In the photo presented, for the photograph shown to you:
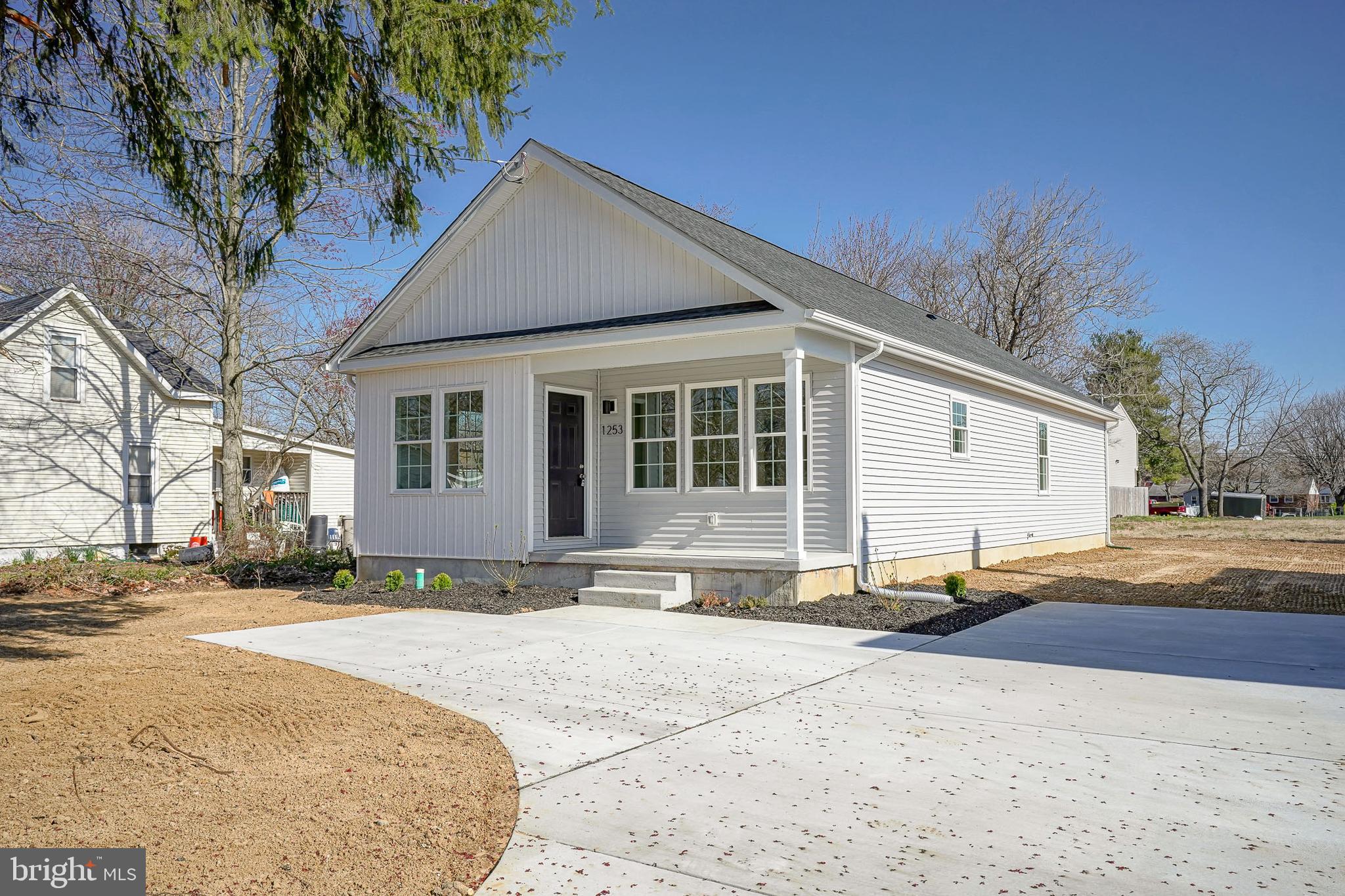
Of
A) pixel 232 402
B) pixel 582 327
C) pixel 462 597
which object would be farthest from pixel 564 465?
pixel 232 402

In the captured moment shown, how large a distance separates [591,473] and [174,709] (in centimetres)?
830

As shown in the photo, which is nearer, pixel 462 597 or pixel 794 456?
pixel 794 456

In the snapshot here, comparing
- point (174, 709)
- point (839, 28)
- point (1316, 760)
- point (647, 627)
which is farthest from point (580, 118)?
point (1316, 760)

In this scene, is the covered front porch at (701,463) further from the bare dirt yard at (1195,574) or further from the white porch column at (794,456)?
the bare dirt yard at (1195,574)

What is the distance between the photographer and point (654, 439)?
13.1m

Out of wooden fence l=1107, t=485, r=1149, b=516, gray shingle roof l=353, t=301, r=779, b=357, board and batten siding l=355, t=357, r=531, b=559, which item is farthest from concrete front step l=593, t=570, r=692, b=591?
wooden fence l=1107, t=485, r=1149, b=516

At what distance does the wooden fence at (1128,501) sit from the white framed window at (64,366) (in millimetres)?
34127

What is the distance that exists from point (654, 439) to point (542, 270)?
2758 mm

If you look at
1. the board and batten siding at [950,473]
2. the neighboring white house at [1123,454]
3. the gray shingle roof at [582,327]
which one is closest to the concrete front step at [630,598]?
the board and batten siding at [950,473]

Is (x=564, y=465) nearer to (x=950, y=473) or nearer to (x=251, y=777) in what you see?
(x=950, y=473)

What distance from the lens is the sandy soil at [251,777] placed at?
3.40 metres

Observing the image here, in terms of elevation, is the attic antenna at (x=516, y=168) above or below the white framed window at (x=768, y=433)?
above

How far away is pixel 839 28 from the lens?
1814cm

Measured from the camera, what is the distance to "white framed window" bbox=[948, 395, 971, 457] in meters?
14.0
